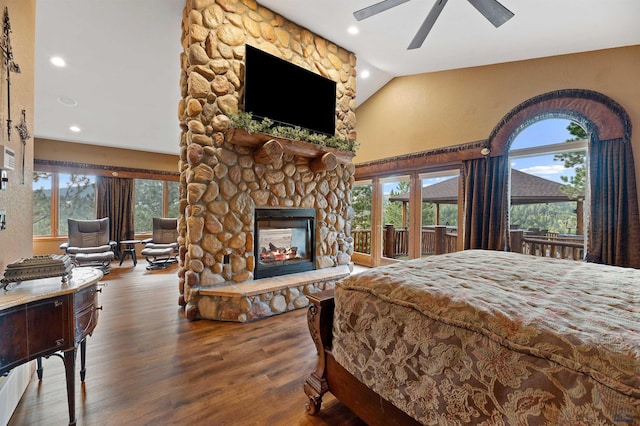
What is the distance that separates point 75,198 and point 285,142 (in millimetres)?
6521

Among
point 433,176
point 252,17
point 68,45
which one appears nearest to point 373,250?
point 433,176

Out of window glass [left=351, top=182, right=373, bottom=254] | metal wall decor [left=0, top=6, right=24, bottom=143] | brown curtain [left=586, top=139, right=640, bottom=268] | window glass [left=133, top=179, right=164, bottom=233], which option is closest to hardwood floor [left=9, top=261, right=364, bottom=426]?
metal wall decor [left=0, top=6, right=24, bottom=143]

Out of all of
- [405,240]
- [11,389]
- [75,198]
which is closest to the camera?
[11,389]

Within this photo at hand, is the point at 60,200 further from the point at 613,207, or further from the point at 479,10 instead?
the point at 613,207

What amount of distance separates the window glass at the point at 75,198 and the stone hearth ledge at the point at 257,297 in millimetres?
5825

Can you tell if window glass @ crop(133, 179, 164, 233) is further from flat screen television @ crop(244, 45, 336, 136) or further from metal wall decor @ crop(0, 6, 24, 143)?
metal wall decor @ crop(0, 6, 24, 143)

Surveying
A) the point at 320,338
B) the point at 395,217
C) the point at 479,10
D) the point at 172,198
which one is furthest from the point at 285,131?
the point at 172,198

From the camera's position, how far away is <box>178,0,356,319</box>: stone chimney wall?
2918mm

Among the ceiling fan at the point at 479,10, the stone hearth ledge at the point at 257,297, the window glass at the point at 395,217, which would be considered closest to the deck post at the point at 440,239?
the window glass at the point at 395,217

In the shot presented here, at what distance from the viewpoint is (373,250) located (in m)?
5.86

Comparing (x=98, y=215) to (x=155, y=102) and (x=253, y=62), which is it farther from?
(x=253, y=62)

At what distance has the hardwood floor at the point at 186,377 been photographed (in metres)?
1.61

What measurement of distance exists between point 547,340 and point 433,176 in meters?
4.46

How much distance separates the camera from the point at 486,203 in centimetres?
395
